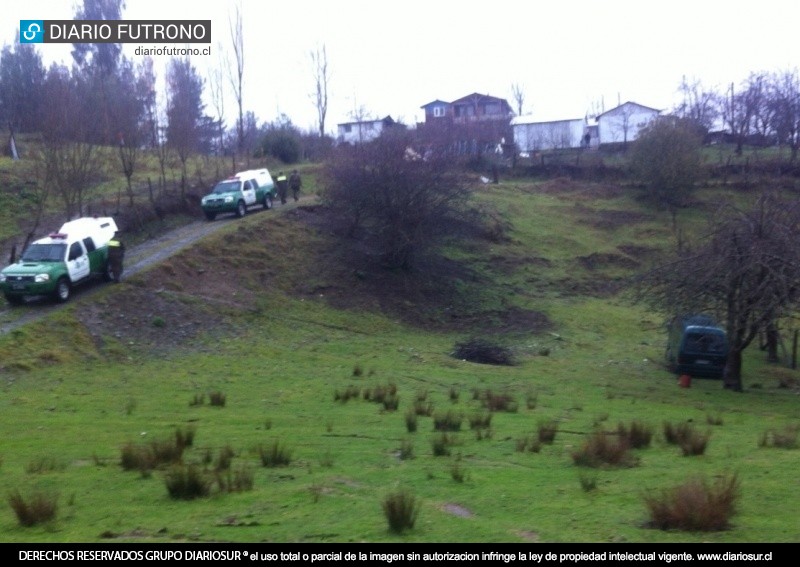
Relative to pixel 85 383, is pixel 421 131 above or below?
above

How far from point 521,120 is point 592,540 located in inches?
3408

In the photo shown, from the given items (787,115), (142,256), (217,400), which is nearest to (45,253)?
(142,256)

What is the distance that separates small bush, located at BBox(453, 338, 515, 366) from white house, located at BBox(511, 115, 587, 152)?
186 ft

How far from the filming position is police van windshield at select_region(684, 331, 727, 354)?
1095 inches

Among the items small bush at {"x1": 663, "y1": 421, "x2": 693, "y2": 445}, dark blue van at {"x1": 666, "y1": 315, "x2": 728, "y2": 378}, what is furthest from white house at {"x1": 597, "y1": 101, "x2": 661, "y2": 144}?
small bush at {"x1": 663, "y1": 421, "x2": 693, "y2": 445}

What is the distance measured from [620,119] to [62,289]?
245 feet

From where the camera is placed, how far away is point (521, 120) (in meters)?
91.7

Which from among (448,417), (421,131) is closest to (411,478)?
(448,417)

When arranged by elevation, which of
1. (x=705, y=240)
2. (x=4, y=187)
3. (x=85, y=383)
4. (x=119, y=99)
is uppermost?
(x=119, y=99)

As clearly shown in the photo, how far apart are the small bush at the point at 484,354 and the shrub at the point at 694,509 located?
21.6 metres

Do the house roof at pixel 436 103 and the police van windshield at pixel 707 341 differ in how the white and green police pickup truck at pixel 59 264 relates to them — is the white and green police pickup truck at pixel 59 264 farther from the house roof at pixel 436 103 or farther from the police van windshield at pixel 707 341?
the house roof at pixel 436 103

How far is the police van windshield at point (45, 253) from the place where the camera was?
28.9m

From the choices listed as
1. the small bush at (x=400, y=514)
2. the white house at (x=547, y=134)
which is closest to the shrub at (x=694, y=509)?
the small bush at (x=400, y=514)
